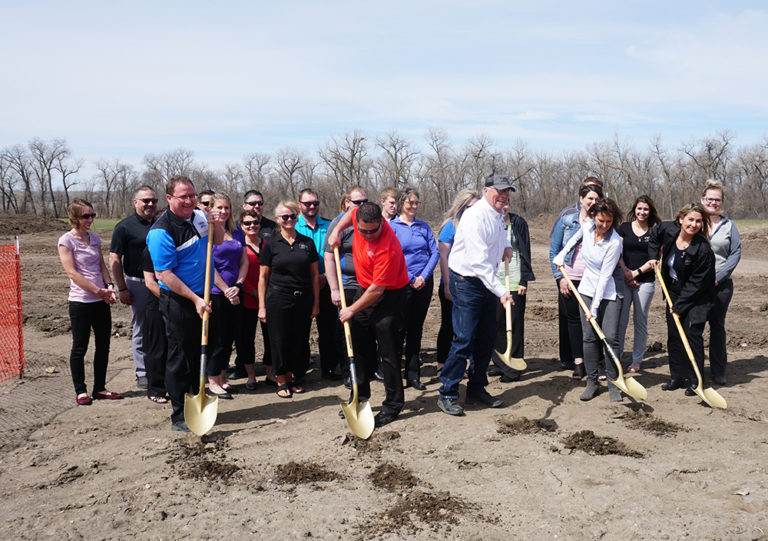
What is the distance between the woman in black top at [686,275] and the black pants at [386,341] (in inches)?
112

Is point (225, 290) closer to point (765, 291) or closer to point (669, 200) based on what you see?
point (765, 291)

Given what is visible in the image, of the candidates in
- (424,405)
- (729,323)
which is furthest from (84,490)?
(729,323)

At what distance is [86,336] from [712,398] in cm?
600

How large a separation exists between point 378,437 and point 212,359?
212 centimetres

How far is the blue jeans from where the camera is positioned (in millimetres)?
5438

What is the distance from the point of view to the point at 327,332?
22.5ft

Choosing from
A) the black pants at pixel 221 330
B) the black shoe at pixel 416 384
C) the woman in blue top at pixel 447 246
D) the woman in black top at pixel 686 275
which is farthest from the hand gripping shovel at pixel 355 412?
the woman in black top at pixel 686 275

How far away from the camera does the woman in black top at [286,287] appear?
6.03 meters

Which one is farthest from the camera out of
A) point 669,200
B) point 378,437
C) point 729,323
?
point 669,200

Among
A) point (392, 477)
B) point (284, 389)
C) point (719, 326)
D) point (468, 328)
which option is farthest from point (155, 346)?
point (719, 326)

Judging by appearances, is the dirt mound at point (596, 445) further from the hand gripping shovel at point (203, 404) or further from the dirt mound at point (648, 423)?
the hand gripping shovel at point (203, 404)

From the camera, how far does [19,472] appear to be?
4629 mm

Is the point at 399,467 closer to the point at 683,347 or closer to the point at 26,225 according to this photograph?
the point at 683,347

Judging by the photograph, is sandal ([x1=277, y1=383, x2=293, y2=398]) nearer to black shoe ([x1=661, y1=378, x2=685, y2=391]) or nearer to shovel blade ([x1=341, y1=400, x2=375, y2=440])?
shovel blade ([x1=341, y1=400, x2=375, y2=440])
